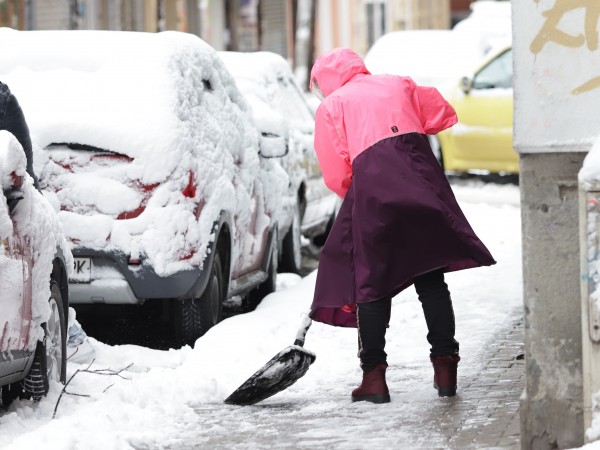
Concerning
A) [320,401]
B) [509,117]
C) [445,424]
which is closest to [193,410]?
[320,401]

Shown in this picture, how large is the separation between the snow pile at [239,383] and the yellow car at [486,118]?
9042 mm

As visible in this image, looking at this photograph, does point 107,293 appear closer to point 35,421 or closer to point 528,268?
point 35,421

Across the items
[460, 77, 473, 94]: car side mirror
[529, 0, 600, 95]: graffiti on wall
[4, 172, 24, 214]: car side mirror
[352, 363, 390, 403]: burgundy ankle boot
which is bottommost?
[352, 363, 390, 403]: burgundy ankle boot

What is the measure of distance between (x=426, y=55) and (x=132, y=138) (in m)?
17.2

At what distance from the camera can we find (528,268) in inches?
227

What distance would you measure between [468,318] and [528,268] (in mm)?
4084

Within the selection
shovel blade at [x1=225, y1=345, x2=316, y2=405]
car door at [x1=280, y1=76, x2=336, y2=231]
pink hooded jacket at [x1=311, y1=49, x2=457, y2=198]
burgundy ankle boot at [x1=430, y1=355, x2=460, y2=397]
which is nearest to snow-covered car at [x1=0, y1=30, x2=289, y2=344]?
shovel blade at [x1=225, y1=345, x2=316, y2=405]

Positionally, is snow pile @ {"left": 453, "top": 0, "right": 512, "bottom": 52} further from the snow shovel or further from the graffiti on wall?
the graffiti on wall

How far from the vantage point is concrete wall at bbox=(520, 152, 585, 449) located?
570cm

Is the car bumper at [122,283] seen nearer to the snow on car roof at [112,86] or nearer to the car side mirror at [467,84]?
the snow on car roof at [112,86]

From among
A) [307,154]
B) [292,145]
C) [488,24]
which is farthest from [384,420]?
[488,24]

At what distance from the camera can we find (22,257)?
6789mm

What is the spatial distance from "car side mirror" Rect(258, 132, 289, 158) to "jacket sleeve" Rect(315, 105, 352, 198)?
3255 mm

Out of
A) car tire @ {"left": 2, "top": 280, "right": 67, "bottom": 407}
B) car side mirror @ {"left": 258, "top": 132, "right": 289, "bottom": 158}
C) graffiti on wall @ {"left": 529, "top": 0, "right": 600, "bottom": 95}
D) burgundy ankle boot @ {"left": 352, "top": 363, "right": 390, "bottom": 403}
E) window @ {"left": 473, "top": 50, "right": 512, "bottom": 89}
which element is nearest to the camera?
graffiti on wall @ {"left": 529, "top": 0, "right": 600, "bottom": 95}
